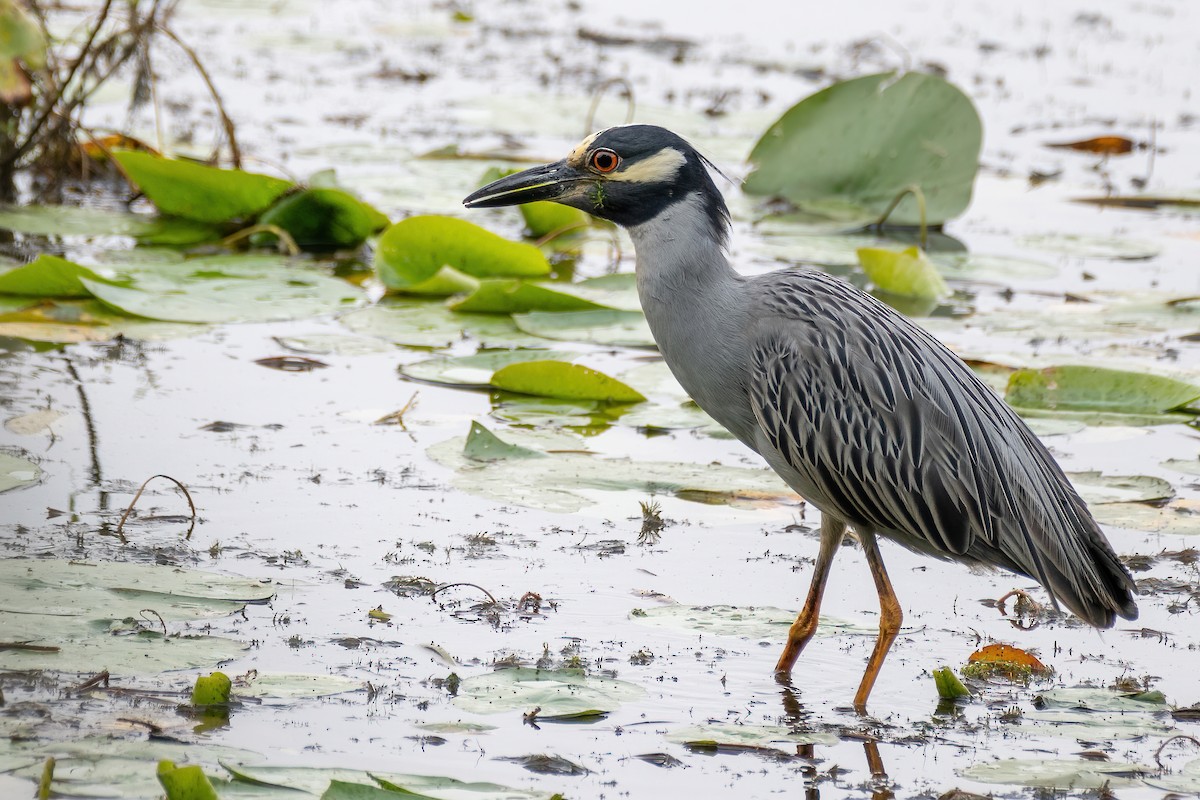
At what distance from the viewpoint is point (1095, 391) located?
7.13 meters

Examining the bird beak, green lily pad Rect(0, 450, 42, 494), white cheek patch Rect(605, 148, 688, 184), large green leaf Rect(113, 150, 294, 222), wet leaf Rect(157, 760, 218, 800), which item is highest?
white cheek patch Rect(605, 148, 688, 184)

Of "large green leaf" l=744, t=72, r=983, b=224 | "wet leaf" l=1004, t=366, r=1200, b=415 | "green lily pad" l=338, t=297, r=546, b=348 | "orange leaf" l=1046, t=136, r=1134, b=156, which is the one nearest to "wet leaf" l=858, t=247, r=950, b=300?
"large green leaf" l=744, t=72, r=983, b=224

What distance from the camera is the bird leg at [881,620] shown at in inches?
191

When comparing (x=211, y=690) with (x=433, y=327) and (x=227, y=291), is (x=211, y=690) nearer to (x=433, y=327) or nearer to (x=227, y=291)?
(x=433, y=327)

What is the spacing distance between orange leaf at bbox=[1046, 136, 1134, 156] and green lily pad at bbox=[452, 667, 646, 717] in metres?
9.57

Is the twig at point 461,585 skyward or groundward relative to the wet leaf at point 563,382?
groundward

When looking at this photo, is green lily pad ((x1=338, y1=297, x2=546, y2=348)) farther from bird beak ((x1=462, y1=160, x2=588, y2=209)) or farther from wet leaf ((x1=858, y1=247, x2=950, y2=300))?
bird beak ((x1=462, y1=160, x2=588, y2=209))

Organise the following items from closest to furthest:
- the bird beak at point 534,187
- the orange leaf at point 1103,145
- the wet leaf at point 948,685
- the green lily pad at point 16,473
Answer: the wet leaf at point 948,685, the bird beak at point 534,187, the green lily pad at point 16,473, the orange leaf at point 1103,145

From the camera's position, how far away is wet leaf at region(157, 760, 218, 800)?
3.46 meters

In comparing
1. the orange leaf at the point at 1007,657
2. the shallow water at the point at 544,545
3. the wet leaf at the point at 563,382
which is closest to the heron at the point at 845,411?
the orange leaf at the point at 1007,657

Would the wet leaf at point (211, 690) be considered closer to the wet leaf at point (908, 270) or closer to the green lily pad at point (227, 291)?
the green lily pad at point (227, 291)

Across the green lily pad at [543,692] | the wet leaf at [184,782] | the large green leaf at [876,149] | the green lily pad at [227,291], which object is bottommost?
the green lily pad at [543,692]

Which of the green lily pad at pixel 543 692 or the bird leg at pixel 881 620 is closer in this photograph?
the green lily pad at pixel 543 692

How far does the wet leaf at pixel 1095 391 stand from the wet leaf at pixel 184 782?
15.3 ft
